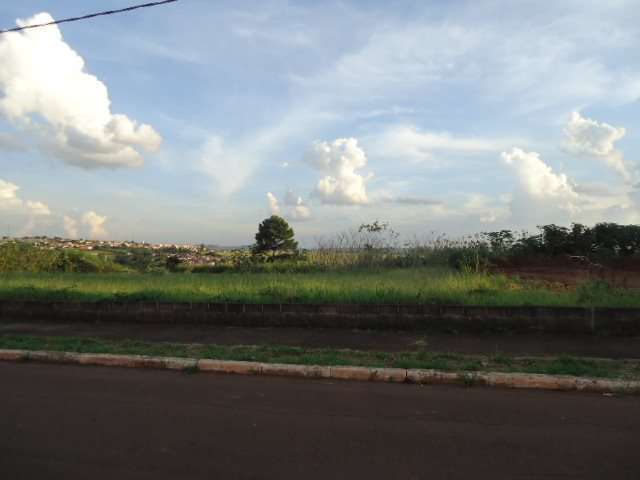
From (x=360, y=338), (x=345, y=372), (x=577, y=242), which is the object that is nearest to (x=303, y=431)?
(x=345, y=372)

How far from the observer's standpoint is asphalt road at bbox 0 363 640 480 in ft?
12.0

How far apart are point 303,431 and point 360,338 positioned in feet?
13.0

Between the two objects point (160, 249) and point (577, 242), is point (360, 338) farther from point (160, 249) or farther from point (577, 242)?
point (160, 249)

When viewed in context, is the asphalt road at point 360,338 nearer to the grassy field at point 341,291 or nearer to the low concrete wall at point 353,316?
the low concrete wall at point 353,316

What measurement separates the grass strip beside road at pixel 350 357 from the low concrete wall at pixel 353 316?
150cm

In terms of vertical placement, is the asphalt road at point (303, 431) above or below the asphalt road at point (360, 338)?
below

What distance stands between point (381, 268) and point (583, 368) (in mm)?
8674

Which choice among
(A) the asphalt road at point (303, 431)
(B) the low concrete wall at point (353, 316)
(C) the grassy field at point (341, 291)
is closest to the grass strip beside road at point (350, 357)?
(A) the asphalt road at point (303, 431)

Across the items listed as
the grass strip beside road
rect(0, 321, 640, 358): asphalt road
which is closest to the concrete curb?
the grass strip beside road

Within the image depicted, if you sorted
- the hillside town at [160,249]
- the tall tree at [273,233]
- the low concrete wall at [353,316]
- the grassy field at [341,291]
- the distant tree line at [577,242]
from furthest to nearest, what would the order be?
the tall tree at [273,233] < the hillside town at [160,249] < the distant tree line at [577,242] < the grassy field at [341,291] < the low concrete wall at [353,316]

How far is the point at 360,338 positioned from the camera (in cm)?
833

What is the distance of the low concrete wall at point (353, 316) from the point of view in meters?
8.13

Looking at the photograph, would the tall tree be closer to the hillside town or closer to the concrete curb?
the hillside town

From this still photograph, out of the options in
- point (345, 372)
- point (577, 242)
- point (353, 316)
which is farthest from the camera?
point (577, 242)
